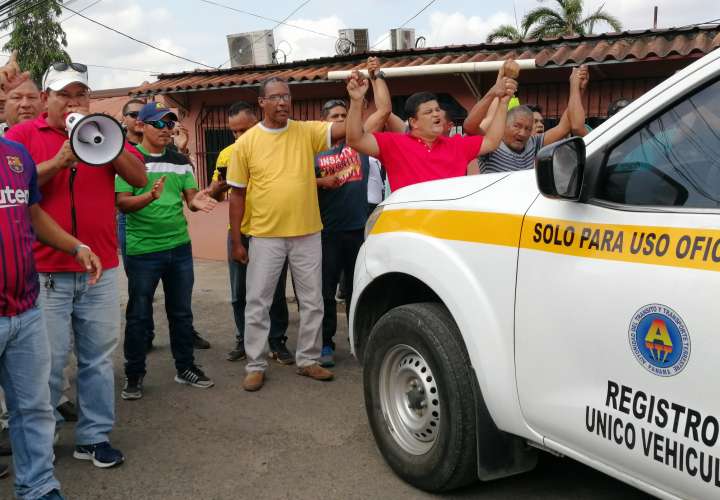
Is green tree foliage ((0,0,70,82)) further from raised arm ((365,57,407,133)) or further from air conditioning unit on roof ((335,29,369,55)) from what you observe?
raised arm ((365,57,407,133))

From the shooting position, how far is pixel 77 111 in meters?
3.39

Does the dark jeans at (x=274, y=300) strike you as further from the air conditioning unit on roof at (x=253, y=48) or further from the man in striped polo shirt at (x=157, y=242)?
the air conditioning unit on roof at (x=253, y=48)

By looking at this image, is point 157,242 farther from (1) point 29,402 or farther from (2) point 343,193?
(1) point 29,402

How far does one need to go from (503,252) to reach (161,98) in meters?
9.79

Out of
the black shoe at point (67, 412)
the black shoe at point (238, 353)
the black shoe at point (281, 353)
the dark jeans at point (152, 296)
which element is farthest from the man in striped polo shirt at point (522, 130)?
the black shoe at point (67, 412)

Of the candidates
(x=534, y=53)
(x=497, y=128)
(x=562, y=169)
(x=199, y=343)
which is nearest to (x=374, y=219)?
(x=497, y=128)

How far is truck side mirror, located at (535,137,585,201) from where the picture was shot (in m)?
2.37

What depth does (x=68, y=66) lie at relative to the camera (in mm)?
3455

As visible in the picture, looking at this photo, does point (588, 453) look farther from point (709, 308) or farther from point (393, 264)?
point (393, 264)

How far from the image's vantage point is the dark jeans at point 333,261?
17.5ft

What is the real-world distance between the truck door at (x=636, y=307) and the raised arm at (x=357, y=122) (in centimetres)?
173

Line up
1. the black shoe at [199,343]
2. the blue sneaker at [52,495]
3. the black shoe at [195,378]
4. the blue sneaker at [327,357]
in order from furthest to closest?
the black shoe at [199,343] → the blue sneaker at [327,357] → the black shoe at [195,378] → the blue sneaker at [52,495]

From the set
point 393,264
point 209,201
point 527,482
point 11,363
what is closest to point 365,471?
point 527,482

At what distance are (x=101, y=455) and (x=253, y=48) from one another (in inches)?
392
